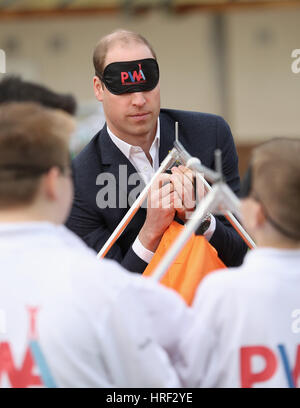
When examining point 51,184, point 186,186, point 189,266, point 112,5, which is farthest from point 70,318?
point 112,5

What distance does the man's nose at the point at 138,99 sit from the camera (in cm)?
186

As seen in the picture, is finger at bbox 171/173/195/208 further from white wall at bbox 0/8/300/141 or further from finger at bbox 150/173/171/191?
white wall at bbox 0/8/300/141

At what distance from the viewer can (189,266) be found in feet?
5.11

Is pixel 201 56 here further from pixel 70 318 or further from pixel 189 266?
pixel 70 318

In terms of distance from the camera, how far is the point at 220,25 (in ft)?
27.4

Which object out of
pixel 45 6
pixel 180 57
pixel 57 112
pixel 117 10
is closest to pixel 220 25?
pixel 180 57

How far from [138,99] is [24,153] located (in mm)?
799

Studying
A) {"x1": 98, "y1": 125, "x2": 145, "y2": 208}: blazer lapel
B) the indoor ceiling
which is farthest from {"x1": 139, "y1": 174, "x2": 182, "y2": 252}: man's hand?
the indoor ceiling

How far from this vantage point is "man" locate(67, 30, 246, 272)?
6.02ft

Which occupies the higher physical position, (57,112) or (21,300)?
(57,112)

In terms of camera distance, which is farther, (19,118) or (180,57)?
(180,57)

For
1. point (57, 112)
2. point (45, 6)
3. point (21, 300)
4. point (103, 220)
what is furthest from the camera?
point (45, 6)
